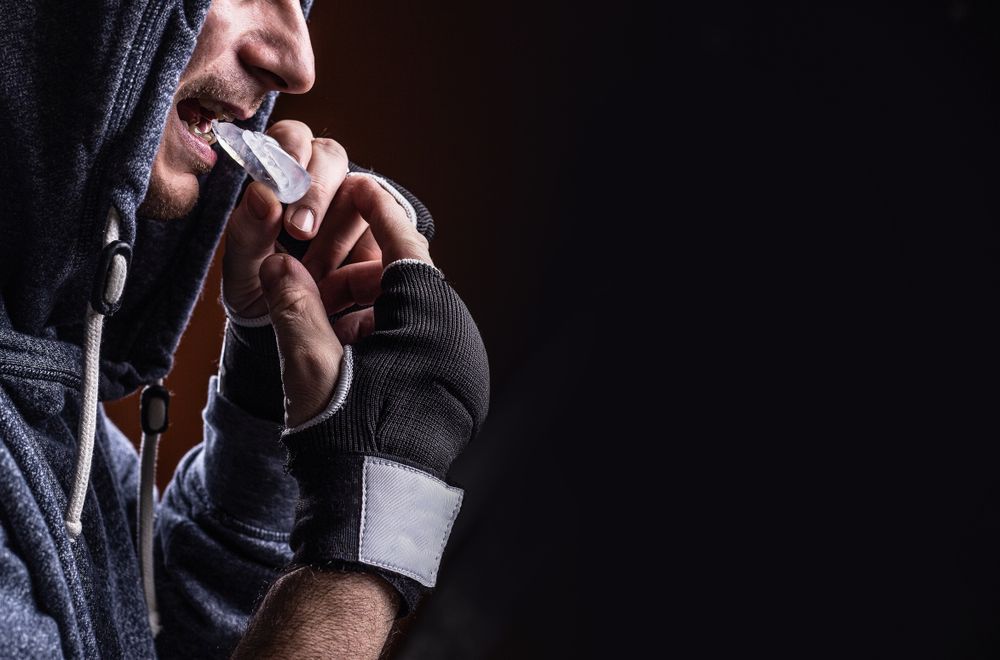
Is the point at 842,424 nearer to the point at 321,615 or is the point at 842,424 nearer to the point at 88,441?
the point at 321,615

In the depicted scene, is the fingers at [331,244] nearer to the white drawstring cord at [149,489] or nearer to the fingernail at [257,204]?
the fingernail at [257,204]

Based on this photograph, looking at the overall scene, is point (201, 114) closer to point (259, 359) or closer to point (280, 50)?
point (280, 50)

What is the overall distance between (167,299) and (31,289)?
0.23m

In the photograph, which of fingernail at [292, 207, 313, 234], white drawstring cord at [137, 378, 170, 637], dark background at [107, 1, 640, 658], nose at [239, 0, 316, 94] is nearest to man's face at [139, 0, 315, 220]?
nose at [239, 0, 316, 94]

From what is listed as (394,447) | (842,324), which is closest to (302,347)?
(394,447)

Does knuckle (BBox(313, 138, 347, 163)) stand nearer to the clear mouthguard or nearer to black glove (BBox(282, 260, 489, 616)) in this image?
the clear mouthguard

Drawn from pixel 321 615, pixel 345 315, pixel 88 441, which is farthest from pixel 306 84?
pixel 321 615

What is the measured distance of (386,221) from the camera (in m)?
0.71

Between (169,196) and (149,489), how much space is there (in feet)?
1.00

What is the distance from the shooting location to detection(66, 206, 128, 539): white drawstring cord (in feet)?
2.10

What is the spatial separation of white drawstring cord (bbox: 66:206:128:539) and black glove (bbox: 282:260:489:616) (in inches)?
6.8

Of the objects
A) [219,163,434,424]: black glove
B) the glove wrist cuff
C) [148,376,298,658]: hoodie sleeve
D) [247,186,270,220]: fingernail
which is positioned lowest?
[148,376,298,658]: hoodie sleeve

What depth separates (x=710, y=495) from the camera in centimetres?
97

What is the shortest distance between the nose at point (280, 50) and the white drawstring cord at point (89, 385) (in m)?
0.20
